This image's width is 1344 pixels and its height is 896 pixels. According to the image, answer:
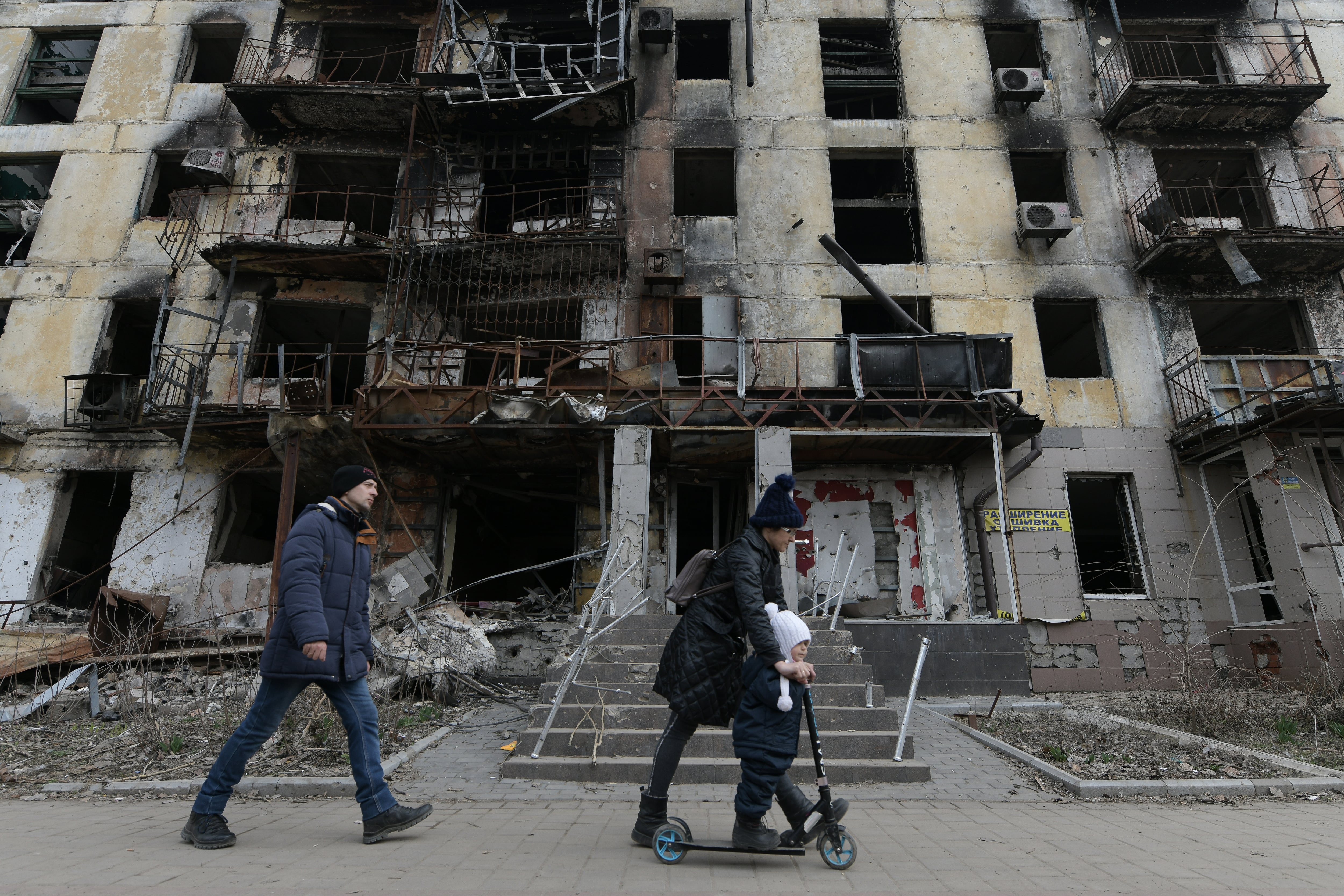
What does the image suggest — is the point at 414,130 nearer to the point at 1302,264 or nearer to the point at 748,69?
the point at 748,69

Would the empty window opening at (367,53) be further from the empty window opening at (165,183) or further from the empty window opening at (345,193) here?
the empty window opening at (165,183)

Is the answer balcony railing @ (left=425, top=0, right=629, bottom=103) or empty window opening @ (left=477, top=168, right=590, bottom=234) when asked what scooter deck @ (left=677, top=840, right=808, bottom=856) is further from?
balcony railing @ (left=425, top=0, right=629, bottom=103)

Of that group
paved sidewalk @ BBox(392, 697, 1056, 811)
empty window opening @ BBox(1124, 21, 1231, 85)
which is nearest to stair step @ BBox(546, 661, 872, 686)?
paved sidewalk @ BBox(392, 697, 1056, 811)

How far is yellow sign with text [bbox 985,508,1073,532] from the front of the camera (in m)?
12.0

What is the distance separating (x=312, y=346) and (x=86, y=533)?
5.62 meters

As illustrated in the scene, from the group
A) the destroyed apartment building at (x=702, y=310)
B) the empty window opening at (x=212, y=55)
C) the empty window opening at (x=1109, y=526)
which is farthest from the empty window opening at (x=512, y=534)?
the empty window opening at (x=212, y=55)

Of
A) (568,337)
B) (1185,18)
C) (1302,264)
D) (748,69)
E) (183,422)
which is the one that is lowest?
(183,422)

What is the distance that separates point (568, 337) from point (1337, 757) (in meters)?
12.0

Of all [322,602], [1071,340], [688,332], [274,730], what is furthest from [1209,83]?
[274,730]

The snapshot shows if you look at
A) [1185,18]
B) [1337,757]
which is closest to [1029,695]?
[1337,757]

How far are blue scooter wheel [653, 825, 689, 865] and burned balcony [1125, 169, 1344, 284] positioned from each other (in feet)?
44.9

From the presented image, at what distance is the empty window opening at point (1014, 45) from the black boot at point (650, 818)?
54.7ft

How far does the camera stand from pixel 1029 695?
9625 millimetres

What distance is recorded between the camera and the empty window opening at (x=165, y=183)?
48.3ft
